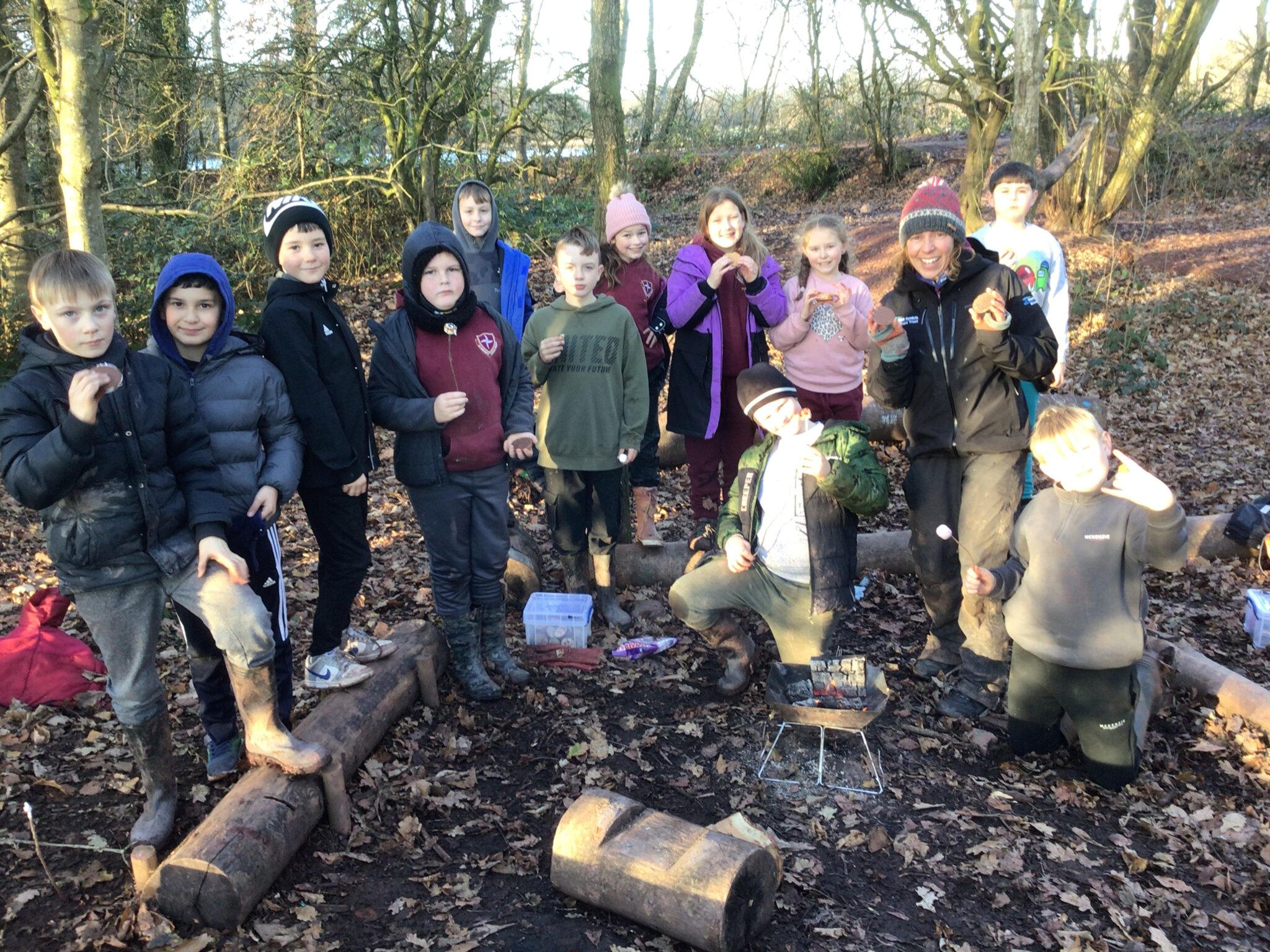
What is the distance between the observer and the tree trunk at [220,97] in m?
9.74

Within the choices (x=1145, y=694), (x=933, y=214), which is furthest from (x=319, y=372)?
(x=1145, y=694)

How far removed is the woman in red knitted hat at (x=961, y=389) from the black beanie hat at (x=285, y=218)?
2549 mm

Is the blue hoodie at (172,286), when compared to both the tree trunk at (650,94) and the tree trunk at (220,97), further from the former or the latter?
the tree trunk at (650,94)

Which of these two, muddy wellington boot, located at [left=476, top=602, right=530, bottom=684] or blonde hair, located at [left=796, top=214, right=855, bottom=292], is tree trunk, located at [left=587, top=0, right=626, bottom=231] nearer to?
blonde hair, located at [left=796, top=214, right=855, bottom=292]

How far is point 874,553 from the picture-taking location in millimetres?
5859

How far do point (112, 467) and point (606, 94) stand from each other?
7.63 metres

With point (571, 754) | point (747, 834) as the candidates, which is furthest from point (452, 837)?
point (747, 834)

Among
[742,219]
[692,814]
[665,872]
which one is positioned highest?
[742,219]

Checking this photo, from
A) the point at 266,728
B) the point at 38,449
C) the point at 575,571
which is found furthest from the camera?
the point at 575,571

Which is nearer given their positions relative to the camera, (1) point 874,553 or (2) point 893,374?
(2) point 893,374

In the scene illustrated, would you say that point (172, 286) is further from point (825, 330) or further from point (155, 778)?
point (825, 330)

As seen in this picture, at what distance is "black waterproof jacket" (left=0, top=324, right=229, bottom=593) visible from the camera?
284 centimetres

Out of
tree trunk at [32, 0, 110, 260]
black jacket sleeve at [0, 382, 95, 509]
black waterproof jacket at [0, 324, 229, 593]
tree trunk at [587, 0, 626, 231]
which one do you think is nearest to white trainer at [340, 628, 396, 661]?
black waterproof jacket at [0, 324, 229, 593]

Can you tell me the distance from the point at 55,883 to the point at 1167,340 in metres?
11.6
